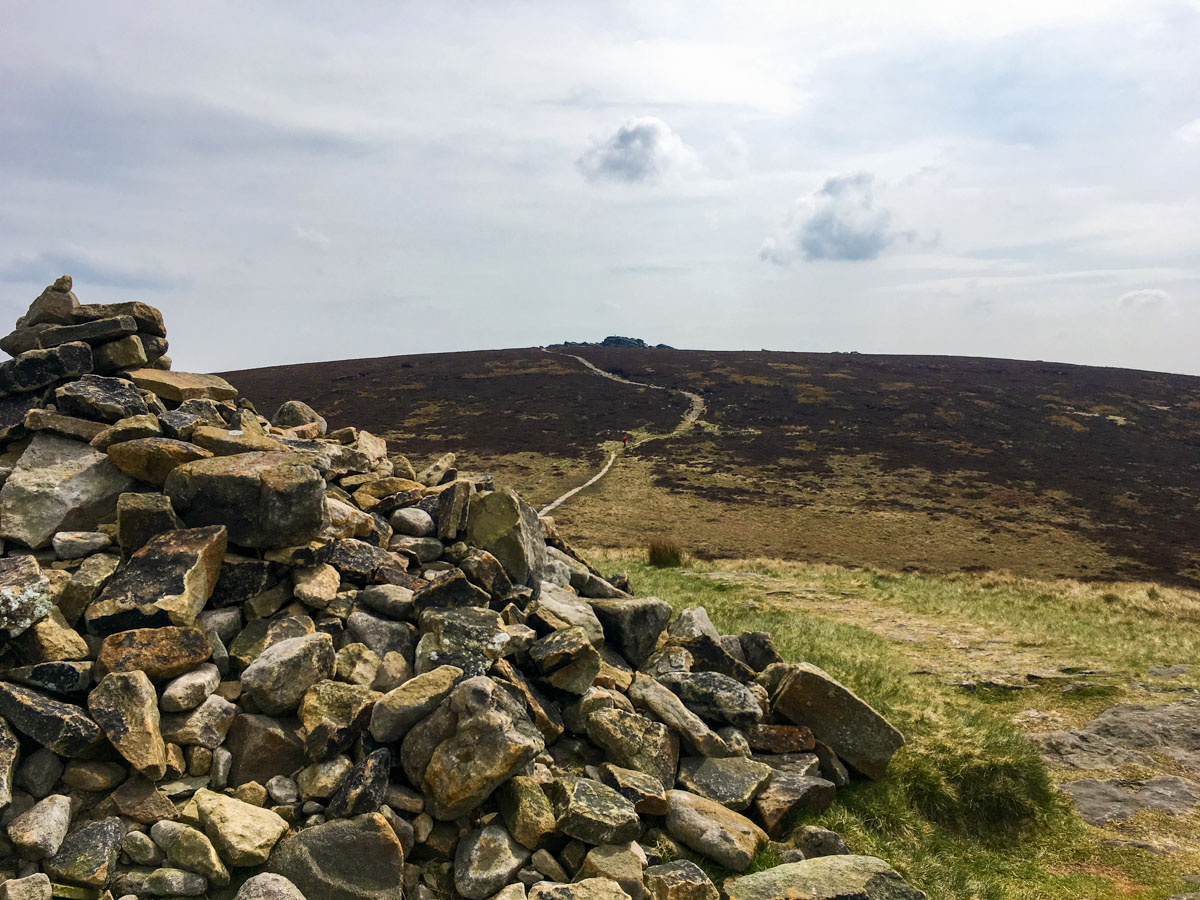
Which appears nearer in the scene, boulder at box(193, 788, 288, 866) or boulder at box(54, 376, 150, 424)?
boulder at box(193, 788, 288, 866)

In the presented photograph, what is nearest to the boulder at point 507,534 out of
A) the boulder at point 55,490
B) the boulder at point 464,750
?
the boulder at point 464,750

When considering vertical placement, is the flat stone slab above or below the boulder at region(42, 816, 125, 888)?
below

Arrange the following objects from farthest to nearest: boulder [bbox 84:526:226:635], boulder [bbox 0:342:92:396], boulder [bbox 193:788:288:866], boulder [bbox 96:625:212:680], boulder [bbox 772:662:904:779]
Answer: boulder [bbox 0:342:92:396] → boulder [bbox 772:662:904:779] → boulder [bbox 84:526:226:635] → boulder [bbox 96:625:212:680] → boulder [bbox 193:788:288:866]

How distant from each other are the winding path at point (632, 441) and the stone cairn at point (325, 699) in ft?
78.5

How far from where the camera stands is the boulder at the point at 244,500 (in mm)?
9344

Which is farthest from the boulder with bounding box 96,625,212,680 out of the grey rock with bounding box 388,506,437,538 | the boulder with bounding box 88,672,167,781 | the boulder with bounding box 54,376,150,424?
the boulder with bounding box 54,376,150,424

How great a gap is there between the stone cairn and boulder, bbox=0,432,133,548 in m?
0.03

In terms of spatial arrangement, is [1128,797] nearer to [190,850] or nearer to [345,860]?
[345,860]

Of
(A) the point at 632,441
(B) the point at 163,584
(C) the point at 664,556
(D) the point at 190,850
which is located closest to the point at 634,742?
(D) the point at 190,850

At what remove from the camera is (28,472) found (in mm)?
9719

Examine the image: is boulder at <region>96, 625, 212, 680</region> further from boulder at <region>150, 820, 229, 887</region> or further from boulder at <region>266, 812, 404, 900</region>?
boulder at <region>266, 812, 404, 900</region>

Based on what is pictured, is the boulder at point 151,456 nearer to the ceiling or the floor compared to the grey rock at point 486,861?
nearer to the ceiling

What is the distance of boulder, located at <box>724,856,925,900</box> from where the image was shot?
7.23 meters

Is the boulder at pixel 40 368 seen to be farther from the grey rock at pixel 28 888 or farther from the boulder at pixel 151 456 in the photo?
the grey rock at pixel 28 888
